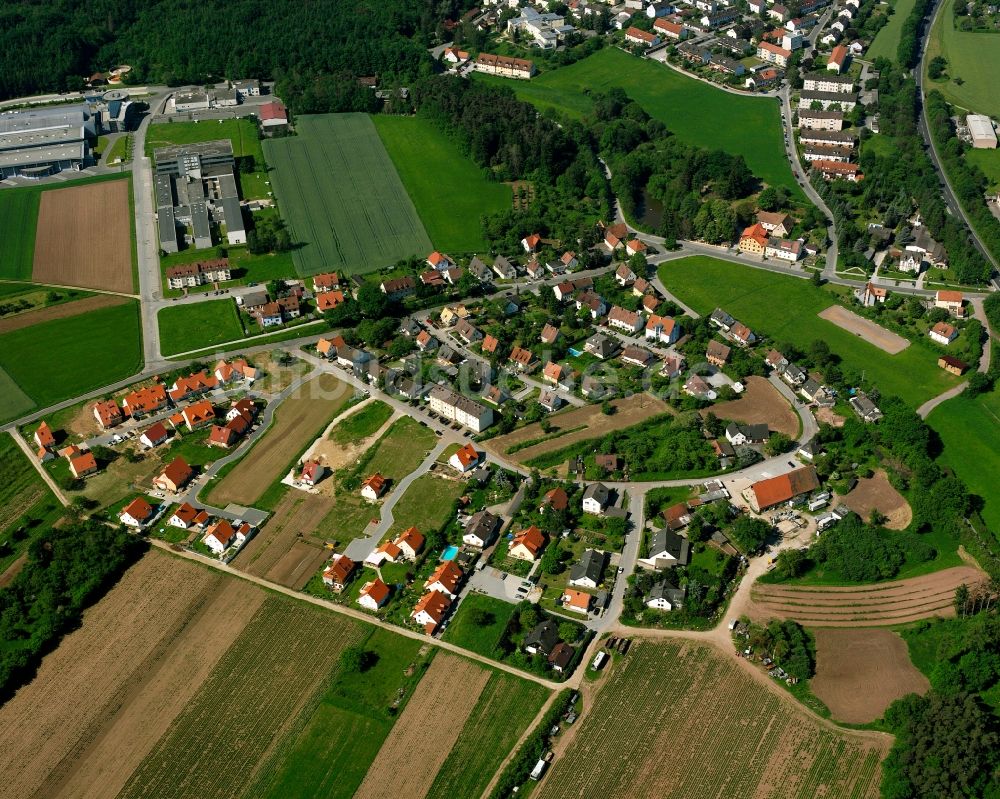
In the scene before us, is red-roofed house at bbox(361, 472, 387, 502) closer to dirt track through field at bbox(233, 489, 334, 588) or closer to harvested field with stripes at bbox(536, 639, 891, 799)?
dirt track through field at bbox(233, 489, 334, 588)

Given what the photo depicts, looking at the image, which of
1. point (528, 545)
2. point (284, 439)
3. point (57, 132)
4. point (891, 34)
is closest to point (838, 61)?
point (891, 34)

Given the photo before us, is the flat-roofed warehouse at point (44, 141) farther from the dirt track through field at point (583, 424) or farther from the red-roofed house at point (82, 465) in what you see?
the dirt track through field at point (583, 424)

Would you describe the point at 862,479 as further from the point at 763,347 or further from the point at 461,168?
the point at 461,168

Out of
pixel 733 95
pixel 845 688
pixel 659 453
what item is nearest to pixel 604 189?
pixel 733 95

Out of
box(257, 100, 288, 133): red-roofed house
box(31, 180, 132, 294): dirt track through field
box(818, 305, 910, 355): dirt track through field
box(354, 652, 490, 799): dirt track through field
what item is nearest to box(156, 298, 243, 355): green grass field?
box(31, 180, 132, 294): dirt track through field

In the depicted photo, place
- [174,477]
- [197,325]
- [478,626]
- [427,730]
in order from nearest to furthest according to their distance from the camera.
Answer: [427,730]
[478,626]
[174,477]
[197,325]

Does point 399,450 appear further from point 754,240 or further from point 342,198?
point 342,198

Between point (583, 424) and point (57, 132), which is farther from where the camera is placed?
point (57, 132)
